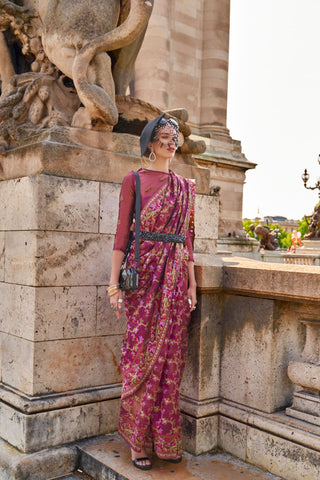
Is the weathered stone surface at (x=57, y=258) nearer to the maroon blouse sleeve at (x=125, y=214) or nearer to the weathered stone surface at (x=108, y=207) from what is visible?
the weathered stone surface at (x=108, y=207)

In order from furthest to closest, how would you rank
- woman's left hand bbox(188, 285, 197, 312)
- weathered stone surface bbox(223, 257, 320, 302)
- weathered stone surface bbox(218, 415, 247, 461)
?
weathered stone surface bbox(218, 415, 247, 461), woman's left hand bbox(188, 285, 197, 312), weathered stone surface bbox(223, 257, 320, 302)

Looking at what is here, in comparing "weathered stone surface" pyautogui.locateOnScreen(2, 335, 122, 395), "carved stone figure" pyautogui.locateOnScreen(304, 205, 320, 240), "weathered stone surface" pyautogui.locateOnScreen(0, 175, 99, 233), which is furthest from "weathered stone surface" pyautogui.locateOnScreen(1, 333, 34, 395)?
"carved stone figure" pyautogui.locateOnScreen(304, 205, 320, 240)

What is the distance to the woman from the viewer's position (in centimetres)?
325

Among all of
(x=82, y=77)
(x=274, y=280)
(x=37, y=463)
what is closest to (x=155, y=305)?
(x=274, y=280)

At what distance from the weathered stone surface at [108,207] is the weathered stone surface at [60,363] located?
0.88m

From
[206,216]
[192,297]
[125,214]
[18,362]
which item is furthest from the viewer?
[206,216]

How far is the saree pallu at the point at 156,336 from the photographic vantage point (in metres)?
3.25

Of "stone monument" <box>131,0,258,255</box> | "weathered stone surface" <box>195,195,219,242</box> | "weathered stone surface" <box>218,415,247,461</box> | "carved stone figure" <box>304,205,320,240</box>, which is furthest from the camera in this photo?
"carved stone figure" <box>304,205,320,240</box>

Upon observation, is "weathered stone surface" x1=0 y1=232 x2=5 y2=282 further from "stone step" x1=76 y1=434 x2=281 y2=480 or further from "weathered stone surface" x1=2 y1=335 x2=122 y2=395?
"stone step" x1=76 y1=434 x2=281 y2=480

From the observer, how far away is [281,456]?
3.24 metres

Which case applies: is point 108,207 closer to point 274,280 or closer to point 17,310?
point 17,310

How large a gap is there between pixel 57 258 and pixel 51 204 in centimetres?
40

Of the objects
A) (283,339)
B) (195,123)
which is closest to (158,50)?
(195,123)

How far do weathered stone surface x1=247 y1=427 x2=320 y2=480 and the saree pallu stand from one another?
514mm
